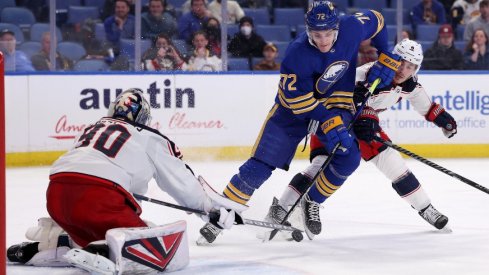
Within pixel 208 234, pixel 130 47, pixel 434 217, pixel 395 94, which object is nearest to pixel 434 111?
pixel 395 94

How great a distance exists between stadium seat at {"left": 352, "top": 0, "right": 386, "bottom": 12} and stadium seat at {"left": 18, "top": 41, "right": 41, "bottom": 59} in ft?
9.22

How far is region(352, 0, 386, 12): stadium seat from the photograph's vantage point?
863 cm

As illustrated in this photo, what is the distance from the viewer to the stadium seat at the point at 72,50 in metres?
7.71

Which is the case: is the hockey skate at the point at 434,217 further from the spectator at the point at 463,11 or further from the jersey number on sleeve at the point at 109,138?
the spectator at the point at 463,11

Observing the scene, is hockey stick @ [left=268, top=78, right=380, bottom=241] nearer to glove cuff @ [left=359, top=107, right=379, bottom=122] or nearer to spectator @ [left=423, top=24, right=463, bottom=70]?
glove cuff @ [left=359, top=107, right=379, bottom=122]

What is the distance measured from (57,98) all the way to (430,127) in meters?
2.96

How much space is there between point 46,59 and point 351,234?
11.2ft

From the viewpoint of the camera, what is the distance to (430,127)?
8234 millimetres

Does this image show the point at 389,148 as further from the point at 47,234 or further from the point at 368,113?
the point at 47,234

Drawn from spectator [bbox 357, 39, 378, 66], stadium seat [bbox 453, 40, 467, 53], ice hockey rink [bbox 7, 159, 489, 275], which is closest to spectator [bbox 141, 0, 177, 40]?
ice hockey rink [bbox 7, 159, 489, 275]

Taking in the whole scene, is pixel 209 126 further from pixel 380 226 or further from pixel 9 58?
pixel 380 226

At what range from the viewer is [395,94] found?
5.16m

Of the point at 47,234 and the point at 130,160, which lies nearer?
the point at 130,160

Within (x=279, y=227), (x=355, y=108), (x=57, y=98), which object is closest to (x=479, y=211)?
(x=355, y=108)
